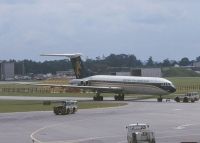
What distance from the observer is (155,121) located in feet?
170

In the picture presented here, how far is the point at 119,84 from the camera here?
323ft

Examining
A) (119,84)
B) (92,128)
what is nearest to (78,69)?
(119,84)

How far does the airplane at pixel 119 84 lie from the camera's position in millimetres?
94750

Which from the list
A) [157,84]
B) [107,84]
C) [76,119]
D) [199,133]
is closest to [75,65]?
A: [107,84]

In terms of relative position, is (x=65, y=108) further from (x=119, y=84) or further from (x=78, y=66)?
(x=78, y=66)

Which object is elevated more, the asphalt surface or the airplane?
the airplane

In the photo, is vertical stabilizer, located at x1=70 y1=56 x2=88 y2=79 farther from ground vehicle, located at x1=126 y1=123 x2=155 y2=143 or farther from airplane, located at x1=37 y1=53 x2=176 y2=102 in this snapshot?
ground vehicle, located at x1=126 y1=123 x2=155 y2=143

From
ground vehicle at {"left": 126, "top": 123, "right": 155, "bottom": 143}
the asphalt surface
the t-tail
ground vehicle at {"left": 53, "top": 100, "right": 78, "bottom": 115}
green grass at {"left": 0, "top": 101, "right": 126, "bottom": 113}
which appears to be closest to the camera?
ground vehicle at {"left": 126, "top": 123, "right": 155, "bottom": 143}

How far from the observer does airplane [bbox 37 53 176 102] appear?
9475 centimetres

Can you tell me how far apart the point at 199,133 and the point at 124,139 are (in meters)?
6.43

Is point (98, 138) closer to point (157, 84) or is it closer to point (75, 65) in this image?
point (157, 84)

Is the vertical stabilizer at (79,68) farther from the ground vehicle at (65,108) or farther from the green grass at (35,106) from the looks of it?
the ground vehicle at (65,108)

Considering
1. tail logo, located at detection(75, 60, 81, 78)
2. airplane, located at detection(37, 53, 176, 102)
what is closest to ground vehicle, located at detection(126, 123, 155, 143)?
airplane, located at detection(37, 53, 176, 102)

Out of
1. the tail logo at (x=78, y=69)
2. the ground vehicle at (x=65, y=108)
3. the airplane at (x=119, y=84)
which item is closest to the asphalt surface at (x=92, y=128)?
the ground vehicle at (x=65, y=108)
